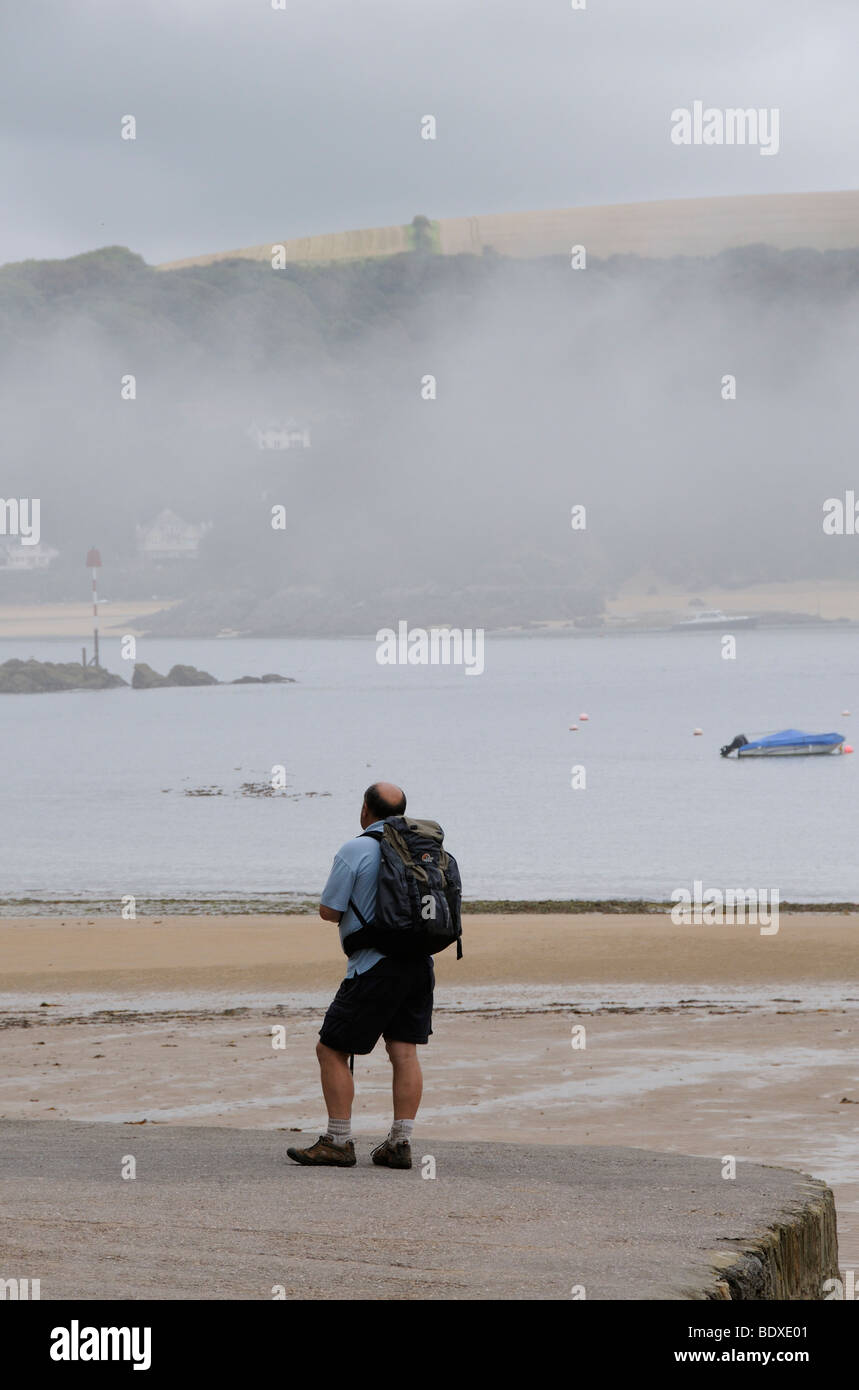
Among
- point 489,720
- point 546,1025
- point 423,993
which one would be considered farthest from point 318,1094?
point 489,720

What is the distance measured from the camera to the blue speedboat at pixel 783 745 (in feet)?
262

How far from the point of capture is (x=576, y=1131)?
10.4 metres

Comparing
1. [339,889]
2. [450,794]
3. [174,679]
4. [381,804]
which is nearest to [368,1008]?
[339,889]

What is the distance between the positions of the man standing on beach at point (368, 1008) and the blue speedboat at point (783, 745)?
2868 inches

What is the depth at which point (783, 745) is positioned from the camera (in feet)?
263

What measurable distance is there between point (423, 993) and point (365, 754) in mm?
84493

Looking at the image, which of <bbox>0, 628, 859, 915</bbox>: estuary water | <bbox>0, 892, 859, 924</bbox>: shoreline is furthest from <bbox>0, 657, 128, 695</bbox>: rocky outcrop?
<bbox>0, 892, 859, 924</bbox>: shoreline

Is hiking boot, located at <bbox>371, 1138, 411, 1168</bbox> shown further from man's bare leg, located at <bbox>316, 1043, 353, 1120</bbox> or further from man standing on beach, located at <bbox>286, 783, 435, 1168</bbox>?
man's bare leg, located at <bbox>316, 1043, 353, 1120</bbox>

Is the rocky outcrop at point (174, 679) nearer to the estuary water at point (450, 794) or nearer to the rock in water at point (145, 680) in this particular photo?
the rock in water at point (145, 680)

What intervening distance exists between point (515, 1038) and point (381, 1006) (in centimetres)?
768

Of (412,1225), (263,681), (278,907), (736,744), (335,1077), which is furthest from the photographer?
(263,681)

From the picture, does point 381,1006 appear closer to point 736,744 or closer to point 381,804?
point 381,804

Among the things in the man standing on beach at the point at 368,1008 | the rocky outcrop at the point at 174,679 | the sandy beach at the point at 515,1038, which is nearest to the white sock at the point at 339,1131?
the man standing on beach at the point at 368,1008
